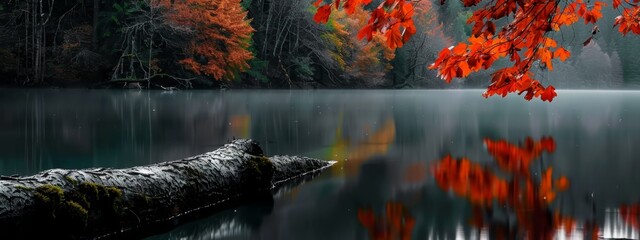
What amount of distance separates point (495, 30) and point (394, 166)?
312 inches

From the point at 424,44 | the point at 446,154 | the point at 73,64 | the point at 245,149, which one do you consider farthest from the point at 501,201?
the point at 424,44

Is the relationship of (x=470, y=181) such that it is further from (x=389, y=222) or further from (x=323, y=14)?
(x=323, y=14)

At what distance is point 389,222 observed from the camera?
7.34 meters

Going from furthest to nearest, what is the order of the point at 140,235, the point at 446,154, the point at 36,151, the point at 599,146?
the point at 599,146 → the point at 446,154 → the point at 36,151 → the point at 140,235

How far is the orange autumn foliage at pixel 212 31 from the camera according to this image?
47.5m

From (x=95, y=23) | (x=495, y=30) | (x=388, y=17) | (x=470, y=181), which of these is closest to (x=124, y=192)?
(x=388, y=17)

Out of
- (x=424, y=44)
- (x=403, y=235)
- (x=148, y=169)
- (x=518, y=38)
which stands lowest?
(x=403, y=235)

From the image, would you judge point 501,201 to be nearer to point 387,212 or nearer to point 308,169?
point 387,212

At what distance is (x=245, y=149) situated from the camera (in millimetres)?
8992

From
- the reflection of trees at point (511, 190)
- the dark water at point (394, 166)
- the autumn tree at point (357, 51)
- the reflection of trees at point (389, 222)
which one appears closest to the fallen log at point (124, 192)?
the dark water at point (394, 166)

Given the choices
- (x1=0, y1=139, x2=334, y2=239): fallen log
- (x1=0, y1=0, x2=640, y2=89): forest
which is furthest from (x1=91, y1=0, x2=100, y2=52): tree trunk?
(x1=0, y1=139, x2=334, y2=239): fallen log

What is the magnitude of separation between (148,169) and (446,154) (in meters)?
7.59

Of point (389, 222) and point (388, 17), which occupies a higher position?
point (388, 17)

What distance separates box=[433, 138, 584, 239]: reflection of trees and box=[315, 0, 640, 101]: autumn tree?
7.79ft
